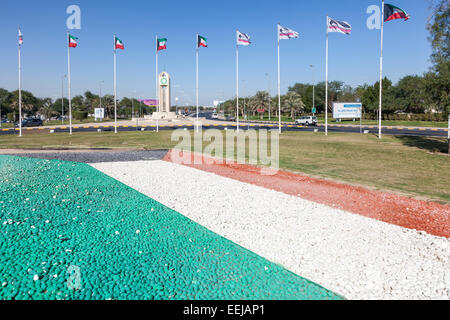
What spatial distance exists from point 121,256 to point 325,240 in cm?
406

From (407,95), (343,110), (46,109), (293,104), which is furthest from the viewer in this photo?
(46,109)

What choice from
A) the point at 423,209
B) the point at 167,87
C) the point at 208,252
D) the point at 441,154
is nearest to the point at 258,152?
the point at 441,154

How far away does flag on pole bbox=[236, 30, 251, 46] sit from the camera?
3058 centimetres

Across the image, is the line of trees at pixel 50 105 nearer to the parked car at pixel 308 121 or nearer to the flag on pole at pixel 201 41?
the parked car at pixel 308 121

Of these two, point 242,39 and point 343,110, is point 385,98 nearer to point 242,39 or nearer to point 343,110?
point 343,110

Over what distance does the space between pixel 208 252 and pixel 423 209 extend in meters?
6.32

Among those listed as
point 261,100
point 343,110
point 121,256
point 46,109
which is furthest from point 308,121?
point 46,109

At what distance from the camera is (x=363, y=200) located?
33.2 feet

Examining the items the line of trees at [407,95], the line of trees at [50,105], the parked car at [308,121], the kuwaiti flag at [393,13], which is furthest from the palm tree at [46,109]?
the kuwaiti flag at [393,13]

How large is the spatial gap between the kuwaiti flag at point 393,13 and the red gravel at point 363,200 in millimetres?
19172

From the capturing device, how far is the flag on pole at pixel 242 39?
30578 mm
